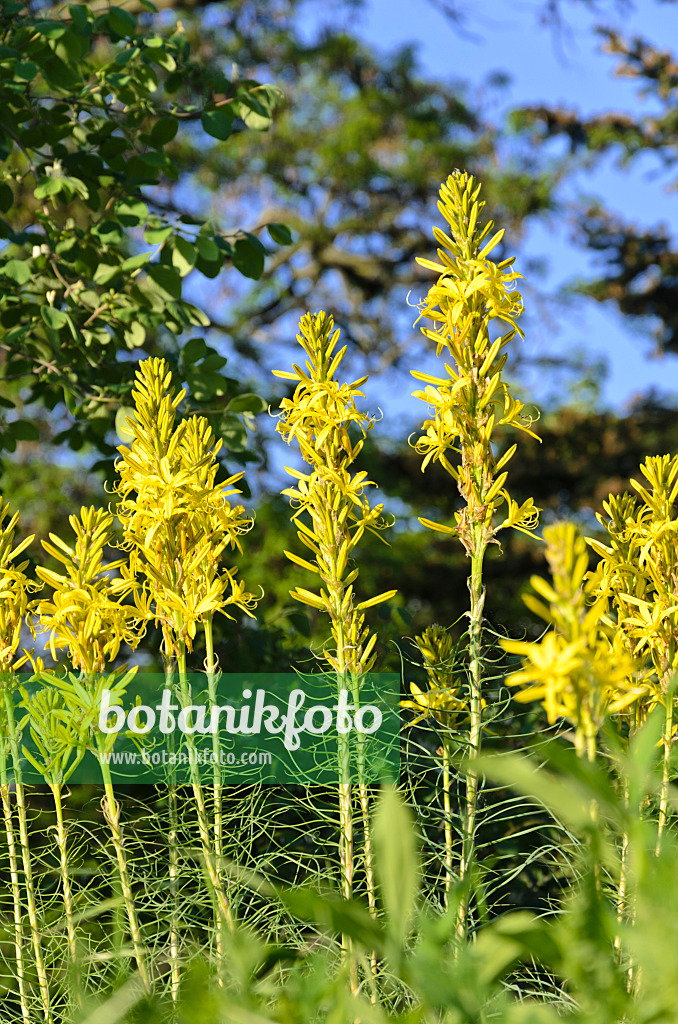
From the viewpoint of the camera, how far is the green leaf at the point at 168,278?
2.02 meters

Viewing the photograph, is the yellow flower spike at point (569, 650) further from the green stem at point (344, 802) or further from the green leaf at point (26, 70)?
the green leaf at point (26, 70)

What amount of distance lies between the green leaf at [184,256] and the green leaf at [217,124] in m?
0.32

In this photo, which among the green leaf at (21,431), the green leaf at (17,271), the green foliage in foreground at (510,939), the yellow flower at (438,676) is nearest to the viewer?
the green foliage in foreground at (510,939)

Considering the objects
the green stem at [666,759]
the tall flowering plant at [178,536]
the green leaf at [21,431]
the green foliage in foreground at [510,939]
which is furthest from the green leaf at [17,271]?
the green foliage in foreground at [510,939]

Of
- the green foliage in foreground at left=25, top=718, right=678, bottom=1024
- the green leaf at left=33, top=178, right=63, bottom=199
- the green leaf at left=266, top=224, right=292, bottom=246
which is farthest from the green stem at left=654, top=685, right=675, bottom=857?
the green leaf at left=33, top=178, right=63, bottom=199

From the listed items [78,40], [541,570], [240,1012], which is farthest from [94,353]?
[541,570]

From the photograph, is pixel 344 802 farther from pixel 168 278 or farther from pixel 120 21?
pixel 120 21

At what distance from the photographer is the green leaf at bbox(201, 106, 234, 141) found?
2154 mm

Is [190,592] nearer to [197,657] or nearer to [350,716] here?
[350,716]

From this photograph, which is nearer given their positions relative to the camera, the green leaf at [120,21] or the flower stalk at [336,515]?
the flower stalk at [336,515]

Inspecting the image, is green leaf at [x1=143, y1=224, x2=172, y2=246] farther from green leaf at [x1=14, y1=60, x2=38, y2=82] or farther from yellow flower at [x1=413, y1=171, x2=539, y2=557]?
yellow flower at [x1=413, y1=171, x2=539, y2=557]

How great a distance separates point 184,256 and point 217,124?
0.40m

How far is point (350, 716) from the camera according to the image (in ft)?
3.89

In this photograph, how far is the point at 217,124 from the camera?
216 cm
